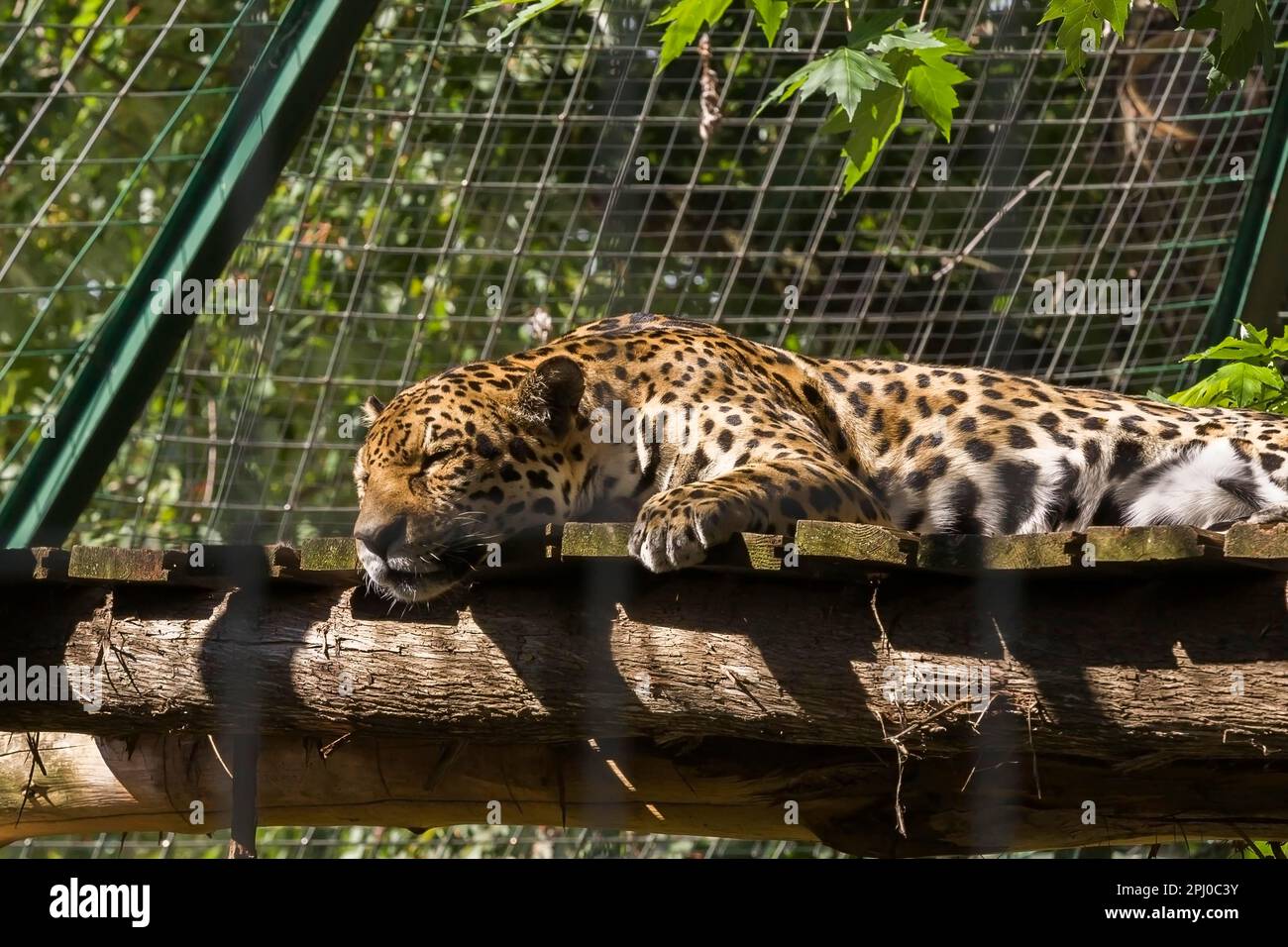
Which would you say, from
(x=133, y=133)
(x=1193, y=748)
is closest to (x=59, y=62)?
(x=133, y=133)

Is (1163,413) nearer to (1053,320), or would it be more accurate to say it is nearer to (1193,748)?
(1193,748)

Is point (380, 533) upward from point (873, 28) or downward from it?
downward

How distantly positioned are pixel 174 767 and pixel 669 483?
1.27 metres

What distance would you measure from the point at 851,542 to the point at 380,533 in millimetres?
1083

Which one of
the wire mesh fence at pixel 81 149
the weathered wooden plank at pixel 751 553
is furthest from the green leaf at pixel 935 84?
the wire mesh fence at pixel 81 149

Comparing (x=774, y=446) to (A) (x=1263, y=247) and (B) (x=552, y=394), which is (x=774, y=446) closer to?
(B) (x=552, y=394)

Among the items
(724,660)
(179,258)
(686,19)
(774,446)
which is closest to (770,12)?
(686,19)

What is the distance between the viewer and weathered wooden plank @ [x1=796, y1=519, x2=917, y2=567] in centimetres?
268

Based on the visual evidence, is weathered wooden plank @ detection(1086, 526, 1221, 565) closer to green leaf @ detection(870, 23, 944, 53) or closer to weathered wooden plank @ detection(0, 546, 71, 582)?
green leaf @ detection(870, 23, 944, 53)

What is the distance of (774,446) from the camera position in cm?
358

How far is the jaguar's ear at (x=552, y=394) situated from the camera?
12.3 feet

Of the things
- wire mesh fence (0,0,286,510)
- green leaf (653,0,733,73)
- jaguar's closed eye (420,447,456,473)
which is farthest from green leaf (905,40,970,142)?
wire mesh fence (0,0,286,510)

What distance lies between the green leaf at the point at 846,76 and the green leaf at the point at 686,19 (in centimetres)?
25

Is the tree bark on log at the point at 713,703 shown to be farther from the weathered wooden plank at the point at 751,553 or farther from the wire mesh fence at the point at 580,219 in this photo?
the wire mesh fence at the point at 580,219
